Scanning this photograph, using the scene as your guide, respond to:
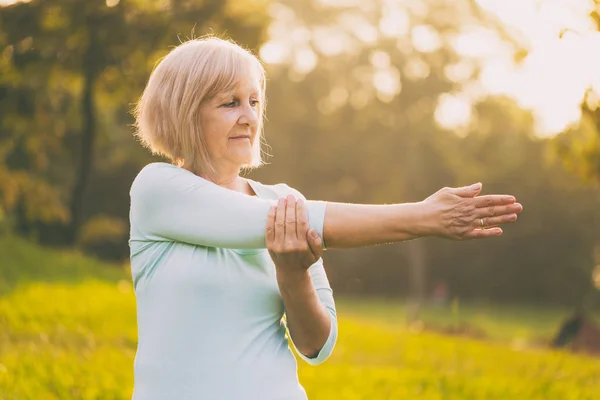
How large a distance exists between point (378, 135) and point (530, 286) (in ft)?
27.9

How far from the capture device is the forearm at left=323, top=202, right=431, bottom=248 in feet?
6.80

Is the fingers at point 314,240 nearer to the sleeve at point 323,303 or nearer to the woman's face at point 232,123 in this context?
the sleeve at point 323,303

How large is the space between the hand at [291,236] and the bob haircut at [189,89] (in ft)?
1.29

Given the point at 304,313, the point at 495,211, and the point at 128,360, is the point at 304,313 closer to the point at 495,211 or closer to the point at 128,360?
the point at 495,211

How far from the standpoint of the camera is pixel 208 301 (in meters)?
2.18

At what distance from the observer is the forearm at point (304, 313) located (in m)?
2.16

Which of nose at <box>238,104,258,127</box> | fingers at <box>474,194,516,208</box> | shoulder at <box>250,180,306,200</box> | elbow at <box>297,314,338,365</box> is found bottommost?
elbow at <box>297,314,338,365</box>

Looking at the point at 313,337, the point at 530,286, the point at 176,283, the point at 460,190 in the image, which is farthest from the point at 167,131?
the point at 530,286

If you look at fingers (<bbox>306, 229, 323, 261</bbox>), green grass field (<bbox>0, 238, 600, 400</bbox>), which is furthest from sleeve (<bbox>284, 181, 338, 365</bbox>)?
green grass field (<bbox>0, 238, 600, 400</bbox>)

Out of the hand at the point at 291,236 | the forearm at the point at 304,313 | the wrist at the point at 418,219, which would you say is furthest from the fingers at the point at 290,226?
the wrist at the point at 418,219

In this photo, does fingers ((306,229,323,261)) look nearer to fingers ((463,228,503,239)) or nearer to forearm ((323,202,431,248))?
forearm ((323,202,431,248))

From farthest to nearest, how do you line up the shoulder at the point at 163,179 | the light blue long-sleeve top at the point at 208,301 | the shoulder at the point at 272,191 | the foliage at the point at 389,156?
1. the foliage at the point at 389,156
2. the shoulder at the point at 272,191
3. the shoulder at the point at 163,179
4. the light blue long-sleeve top at the point at 208,301

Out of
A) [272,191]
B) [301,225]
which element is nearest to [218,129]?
[272,191]

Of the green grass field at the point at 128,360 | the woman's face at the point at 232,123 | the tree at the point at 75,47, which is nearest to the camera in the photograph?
the woman's face at the point at 232,123
